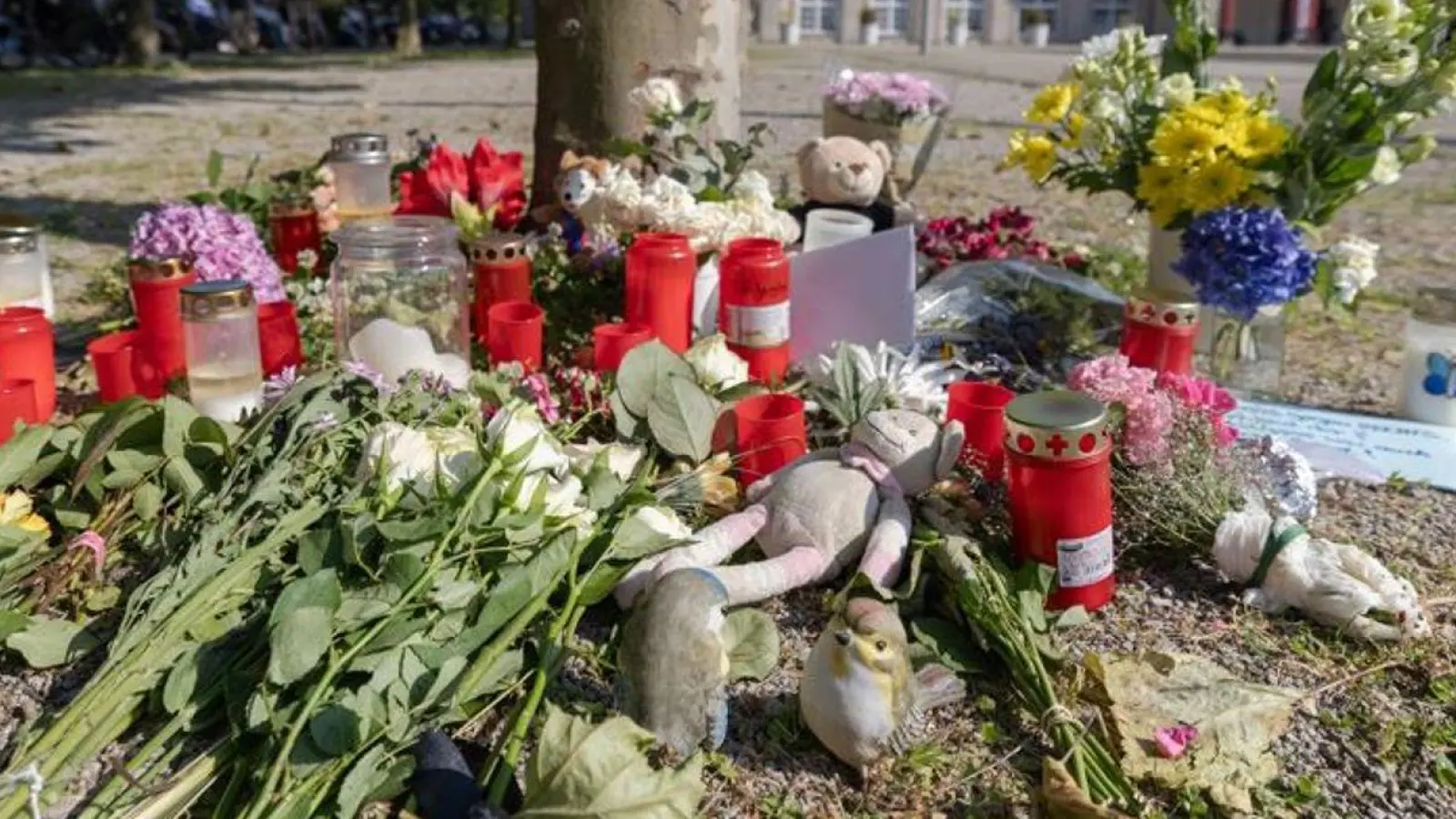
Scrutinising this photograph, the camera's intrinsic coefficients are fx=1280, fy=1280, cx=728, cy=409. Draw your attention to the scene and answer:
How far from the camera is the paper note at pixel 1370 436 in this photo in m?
2.88

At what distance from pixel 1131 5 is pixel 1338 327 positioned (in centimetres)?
3216

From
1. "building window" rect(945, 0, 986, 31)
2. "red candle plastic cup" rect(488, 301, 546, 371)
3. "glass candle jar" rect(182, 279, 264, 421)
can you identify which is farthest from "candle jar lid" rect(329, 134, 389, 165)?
"building window" rect(945, 0, 986, 31)

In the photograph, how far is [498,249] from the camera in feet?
10.5

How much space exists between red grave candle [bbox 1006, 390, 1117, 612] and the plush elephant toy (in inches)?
8.4

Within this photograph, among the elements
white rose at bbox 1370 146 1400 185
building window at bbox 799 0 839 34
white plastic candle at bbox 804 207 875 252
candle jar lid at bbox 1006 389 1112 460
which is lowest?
candle jar lid at bbox 1006 389 1112 460

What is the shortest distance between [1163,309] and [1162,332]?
0.17 ft

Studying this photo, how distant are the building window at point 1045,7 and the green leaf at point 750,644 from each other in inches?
1326

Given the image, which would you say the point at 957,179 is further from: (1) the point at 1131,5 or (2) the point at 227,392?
(1) the point at 1131,5

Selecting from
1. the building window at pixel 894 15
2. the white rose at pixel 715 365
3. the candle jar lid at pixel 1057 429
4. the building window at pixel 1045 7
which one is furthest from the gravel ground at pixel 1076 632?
the building window at pixel 1045 7

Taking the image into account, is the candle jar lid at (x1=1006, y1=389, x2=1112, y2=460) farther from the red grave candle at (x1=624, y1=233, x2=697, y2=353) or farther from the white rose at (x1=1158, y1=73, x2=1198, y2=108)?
the white rose at (x1=1158, y1=73, x2=1198, y2=108)

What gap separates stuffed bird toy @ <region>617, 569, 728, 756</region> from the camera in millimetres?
1729

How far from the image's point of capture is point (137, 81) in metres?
15.0

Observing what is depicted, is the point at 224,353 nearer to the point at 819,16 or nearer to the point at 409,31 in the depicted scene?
the point at 409,31

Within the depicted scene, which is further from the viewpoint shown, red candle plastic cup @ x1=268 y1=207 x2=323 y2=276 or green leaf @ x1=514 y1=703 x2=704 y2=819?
red candle plastic cup @ x1=268 y1=207 x2=323 y2=276
